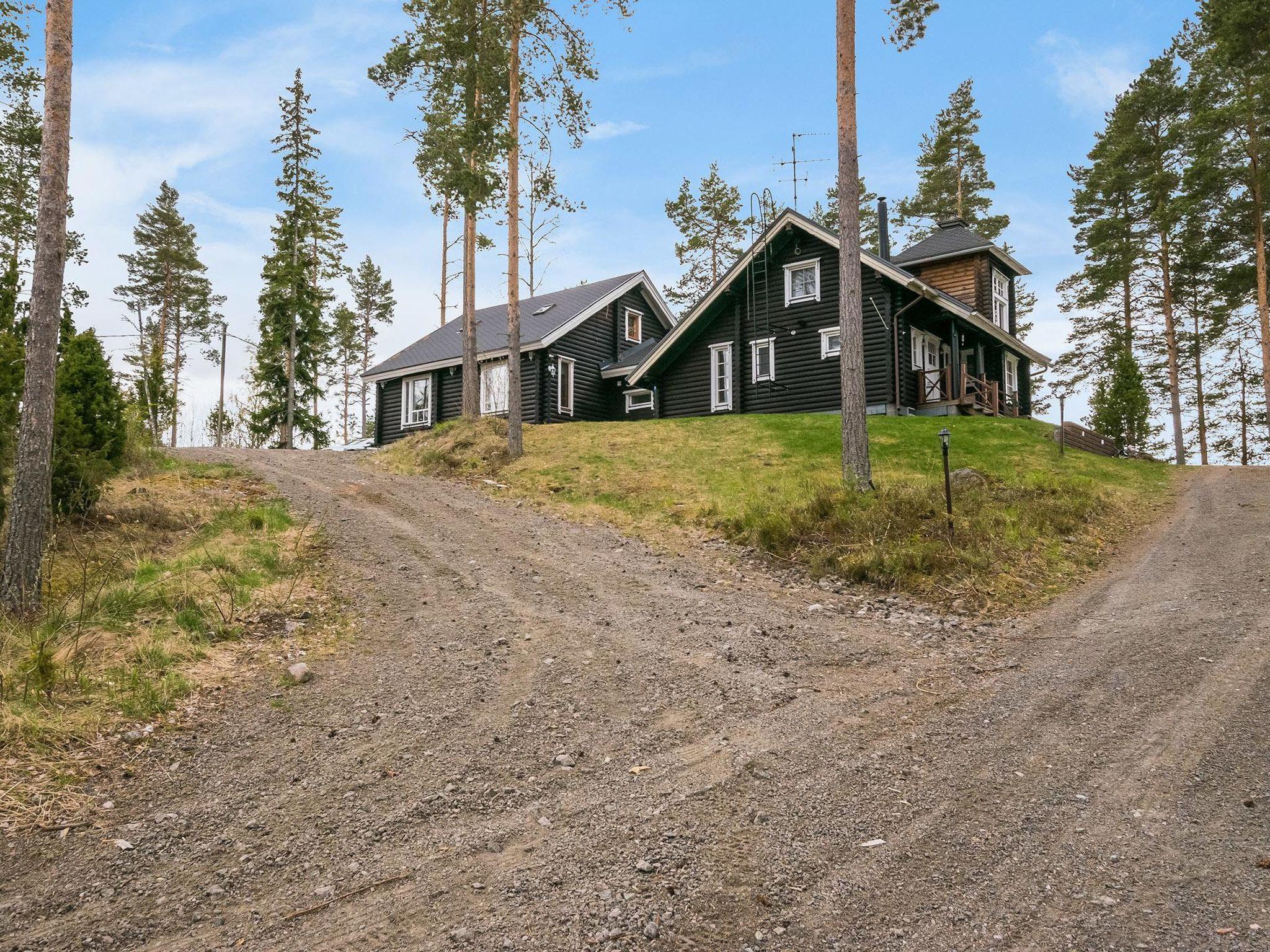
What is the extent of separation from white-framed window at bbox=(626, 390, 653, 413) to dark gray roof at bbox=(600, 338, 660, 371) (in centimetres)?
110

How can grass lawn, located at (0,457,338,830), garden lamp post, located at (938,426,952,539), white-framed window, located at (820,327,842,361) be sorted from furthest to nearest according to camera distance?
1. white-framed window, located at (820,327,842,361)
2. garden lamp post, located at (938,426,952,539)
3. grass lawn, located at (0,457,338,830)

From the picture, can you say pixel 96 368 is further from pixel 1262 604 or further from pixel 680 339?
pixel 680 339

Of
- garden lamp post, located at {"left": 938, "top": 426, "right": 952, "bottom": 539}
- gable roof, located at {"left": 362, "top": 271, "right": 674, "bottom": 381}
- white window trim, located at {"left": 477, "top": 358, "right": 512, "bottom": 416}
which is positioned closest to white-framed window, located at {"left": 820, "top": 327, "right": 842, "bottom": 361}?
gable roof, located at {"left": 362, "top": 271, "right": 674, "bottom": 381}

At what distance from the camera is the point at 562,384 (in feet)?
91.2

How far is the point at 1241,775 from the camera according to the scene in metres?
4.40

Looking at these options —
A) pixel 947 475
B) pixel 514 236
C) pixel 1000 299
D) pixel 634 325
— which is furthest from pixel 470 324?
pixel 1000 299

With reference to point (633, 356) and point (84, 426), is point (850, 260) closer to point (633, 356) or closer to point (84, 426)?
point (84, 426)

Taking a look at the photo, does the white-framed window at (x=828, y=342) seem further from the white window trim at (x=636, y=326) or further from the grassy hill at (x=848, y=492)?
the white window trim at (x=636, y=326)

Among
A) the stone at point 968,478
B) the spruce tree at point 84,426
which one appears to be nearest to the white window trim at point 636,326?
the stone at point 968,478

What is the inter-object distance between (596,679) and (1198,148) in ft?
99.4

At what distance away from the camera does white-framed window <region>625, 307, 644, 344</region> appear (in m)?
30.8

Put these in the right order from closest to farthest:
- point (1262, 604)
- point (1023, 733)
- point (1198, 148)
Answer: point (1023, 733) → point (1262, 604) → point (1198, 148)

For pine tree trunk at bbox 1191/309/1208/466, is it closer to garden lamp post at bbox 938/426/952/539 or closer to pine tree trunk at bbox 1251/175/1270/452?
pine tree trunk at bbox 1251/175/1270/452

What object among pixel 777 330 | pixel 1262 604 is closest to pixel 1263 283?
pixel 777 330
